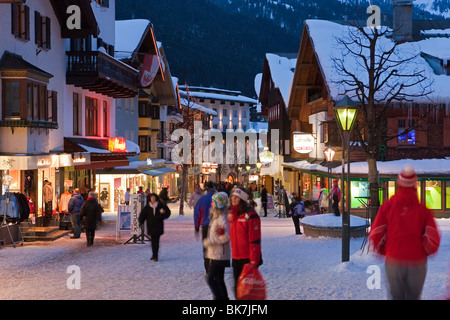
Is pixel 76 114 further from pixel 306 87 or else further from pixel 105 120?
pixel 306 87

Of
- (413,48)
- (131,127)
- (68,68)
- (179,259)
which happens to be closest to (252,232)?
(179,259)

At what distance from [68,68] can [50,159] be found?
602cm

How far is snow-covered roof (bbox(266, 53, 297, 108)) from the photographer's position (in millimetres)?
52281

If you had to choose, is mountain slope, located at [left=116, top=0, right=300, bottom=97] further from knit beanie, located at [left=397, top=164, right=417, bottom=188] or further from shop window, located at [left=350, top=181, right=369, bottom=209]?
knit beanie, located at [left=397, top=164, right=417, bottom=188]

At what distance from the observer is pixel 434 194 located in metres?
34.1

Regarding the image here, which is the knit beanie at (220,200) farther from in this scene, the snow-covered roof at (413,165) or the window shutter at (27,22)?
the snow-covered roof at (413,165)

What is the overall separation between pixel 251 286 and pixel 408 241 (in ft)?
6.65

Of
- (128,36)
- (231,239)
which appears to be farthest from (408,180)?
(128,36)

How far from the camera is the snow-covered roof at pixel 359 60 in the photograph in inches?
1320

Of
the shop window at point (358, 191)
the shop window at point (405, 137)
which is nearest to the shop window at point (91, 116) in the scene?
the shop window at point (358, 191)

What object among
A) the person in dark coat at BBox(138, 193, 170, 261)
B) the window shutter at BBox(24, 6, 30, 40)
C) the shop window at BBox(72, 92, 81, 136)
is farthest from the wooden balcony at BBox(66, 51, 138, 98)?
the person in dark coat at BBox(138, 193, 170, 261)

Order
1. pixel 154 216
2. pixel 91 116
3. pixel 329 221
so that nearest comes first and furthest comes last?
1. pixel 154 216
2. pixel 329 221
3. pixel 91 116
